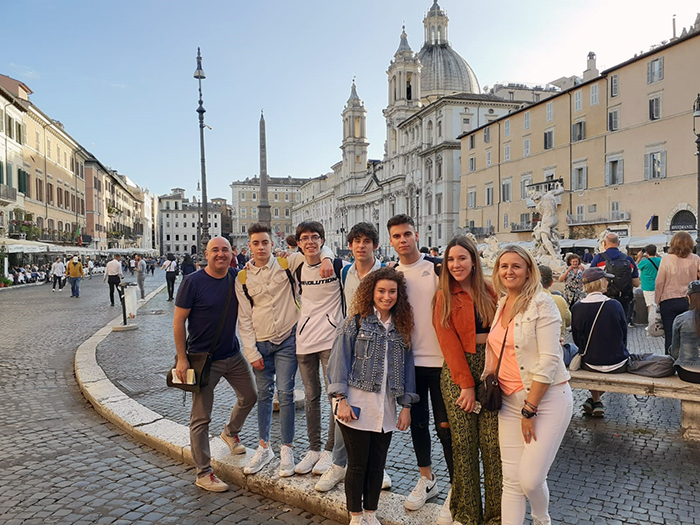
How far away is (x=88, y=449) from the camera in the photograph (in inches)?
179

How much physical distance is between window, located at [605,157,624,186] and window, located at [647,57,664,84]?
4.80m

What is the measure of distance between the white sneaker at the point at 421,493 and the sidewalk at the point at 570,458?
0.05 m

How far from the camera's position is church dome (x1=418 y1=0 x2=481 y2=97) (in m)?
73.2

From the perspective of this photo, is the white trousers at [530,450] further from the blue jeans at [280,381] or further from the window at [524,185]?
the window at [524,185]

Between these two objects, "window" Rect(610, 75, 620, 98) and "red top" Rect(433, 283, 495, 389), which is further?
"window" Rect(610, 75, 620, 98)

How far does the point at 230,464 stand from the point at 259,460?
27cm

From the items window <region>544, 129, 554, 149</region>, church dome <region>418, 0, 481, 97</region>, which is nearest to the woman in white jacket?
window <region>544, 129, 554, 149</region>

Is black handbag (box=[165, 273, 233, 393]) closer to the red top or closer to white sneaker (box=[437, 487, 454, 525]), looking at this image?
the red top

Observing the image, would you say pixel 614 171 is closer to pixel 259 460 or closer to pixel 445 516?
pixel 259 460

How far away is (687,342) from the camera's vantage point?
4188 millimetres

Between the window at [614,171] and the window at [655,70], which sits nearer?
the window at [655,70]

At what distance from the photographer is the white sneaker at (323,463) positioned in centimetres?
367

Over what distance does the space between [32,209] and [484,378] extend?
123ft

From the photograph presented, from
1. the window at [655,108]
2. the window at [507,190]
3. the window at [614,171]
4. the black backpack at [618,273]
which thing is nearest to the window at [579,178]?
the window at [614,171]
